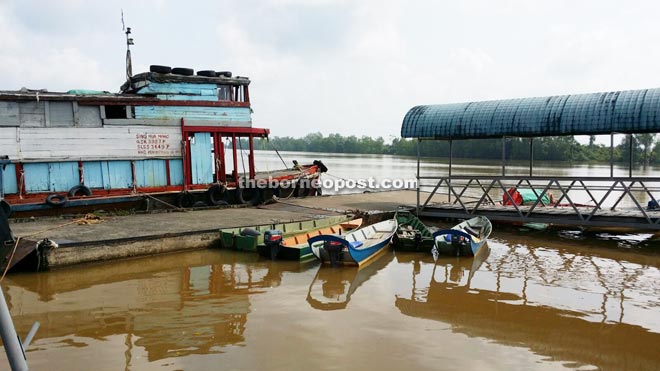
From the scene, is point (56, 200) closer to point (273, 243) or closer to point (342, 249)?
point (273, 243)

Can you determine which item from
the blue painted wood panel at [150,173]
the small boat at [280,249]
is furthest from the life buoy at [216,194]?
the small boat at [280,249]

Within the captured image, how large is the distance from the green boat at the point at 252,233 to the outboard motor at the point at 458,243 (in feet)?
12.5

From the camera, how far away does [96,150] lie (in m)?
15.0

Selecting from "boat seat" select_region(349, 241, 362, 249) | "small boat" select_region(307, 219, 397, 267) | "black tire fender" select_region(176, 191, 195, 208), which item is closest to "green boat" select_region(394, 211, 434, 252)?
"small boat" select_region(307, 219, 397, 267)

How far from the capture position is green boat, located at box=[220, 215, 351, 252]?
1209cm

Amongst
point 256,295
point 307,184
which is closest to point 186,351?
point 256,295

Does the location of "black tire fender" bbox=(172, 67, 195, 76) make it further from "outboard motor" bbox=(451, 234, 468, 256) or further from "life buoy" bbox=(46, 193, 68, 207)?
"outboard motor" bbox=(451, 234, 468, 256)

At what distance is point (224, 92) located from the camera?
1783cm

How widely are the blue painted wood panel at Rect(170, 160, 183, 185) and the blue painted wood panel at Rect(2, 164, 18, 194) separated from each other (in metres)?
4.56

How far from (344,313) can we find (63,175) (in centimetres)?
1087

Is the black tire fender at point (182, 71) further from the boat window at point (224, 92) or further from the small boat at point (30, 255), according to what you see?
the small boat at point (30, 255)

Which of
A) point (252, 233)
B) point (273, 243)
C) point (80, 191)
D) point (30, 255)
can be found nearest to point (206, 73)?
point (80, 191)

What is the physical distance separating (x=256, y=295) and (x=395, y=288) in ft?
9.24

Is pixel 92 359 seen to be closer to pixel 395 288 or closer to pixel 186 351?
pixel 186 351
